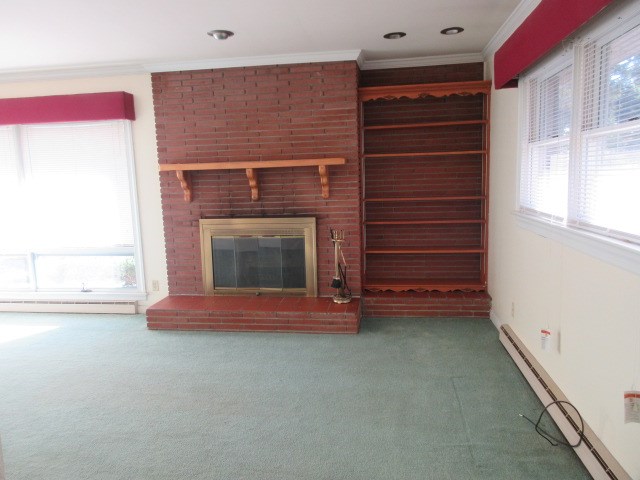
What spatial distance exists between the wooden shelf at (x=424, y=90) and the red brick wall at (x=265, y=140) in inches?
6.2

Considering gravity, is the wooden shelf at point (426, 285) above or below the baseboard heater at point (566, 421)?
above

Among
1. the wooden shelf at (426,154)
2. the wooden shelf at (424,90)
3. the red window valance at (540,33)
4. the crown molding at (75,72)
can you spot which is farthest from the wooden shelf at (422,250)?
the crown molding at (75,72)

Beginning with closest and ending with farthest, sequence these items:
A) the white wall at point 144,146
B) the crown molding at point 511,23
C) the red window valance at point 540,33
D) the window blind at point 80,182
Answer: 1. the red window valance at point 540,33
2. the crown molding at point 511,23
3. the white wall at point 144,146
4. the window blind at point 80,182

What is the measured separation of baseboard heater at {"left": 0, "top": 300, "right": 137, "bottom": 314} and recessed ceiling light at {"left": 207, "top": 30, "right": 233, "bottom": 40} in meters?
2.80

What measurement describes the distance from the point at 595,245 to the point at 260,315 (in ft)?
8.99

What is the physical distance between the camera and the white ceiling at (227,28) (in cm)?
291

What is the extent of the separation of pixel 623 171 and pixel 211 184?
3536mm

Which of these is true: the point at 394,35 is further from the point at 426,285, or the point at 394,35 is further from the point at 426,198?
the point at 426,285

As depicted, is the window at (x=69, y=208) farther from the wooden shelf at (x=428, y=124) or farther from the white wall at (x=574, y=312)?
the white wall at (x=574, y=312)

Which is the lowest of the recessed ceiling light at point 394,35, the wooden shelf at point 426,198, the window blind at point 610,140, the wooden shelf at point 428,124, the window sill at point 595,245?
the window sill at point 595,245

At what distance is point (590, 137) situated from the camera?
219 centimetres

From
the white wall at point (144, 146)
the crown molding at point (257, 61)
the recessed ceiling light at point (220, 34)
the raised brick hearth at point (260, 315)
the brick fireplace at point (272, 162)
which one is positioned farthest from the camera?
the white wall at point (144, 146)

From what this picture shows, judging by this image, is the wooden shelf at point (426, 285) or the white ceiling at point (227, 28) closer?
the white ceiling at point (227, 28)

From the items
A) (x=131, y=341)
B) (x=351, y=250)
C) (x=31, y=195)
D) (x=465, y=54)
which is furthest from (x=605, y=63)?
(x=31, y=195)
